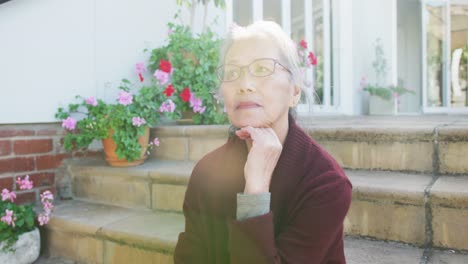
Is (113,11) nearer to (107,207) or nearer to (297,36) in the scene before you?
(107,207)

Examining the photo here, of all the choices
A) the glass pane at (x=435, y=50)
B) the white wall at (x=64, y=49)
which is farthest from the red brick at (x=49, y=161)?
the glass pane at (x=435, y=50)

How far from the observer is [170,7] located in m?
3.27

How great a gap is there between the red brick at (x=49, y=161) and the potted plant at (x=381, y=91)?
4.52 meters

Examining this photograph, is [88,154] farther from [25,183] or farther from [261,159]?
[261,159]

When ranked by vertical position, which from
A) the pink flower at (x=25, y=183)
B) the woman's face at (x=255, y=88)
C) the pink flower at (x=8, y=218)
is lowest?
the pink flower at (x=8, y=218)

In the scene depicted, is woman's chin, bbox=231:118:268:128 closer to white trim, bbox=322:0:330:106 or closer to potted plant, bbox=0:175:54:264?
potted plant, bbox=0:175:54:264

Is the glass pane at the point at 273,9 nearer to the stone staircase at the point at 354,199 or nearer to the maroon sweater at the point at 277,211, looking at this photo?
the stone staircase at the point at 354,199

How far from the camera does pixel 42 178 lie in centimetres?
238

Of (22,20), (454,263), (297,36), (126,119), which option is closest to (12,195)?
(126,119)

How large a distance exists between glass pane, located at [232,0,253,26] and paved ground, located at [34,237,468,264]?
2.93 meters

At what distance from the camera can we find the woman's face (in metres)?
1.03

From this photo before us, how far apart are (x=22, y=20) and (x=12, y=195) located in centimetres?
100

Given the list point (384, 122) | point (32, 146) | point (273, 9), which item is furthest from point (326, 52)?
point (32, 146)

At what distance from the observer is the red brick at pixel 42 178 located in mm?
2334
